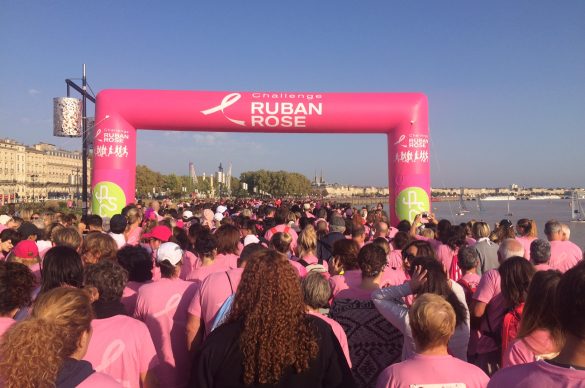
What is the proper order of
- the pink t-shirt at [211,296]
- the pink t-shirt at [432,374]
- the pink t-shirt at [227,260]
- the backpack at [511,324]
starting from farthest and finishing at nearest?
the pink t-shirt at [227,260]
the pink t-shirt at [211,296]
the backpack at [511,324]
the pink t-shirt at [432,374]

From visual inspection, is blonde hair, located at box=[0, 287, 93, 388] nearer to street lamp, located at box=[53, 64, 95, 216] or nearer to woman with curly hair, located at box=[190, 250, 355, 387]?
woman with curly hair, located at box=[190, 250, 355, 387]

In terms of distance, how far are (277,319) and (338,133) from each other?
430 inches

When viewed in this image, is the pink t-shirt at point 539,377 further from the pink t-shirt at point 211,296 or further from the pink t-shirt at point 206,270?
the pink t-shirt at point 206,270

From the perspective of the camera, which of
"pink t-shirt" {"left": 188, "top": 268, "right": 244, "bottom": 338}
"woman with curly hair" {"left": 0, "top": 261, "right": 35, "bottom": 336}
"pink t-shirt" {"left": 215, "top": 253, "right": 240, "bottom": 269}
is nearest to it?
"woman with curly hair" {"left": 0, "top": 261, "right": 35, "bottom": 336}

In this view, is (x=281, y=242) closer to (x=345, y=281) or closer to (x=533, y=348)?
(x=345, y=281)

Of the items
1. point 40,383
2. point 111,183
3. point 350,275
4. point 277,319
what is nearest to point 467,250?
point 350,275

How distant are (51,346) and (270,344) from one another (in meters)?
0.76

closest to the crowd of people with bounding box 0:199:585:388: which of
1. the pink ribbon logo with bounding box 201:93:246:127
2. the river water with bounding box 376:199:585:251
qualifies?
the pink ribbon logo with bounding box 201:93:246:127

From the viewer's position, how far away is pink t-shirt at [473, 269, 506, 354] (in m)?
3.21

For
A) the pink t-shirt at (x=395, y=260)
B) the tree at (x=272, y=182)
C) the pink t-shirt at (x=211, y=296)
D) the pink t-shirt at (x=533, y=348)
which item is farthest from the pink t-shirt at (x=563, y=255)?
the tree at (x=272, y=182)

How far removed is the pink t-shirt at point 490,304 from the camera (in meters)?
3.21

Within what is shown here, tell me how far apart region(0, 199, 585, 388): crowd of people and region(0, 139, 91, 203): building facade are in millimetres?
76700

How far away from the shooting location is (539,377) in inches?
56.7

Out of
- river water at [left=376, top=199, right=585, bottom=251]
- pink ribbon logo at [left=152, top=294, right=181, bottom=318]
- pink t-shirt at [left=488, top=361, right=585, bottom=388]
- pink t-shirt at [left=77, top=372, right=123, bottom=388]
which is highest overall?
pink t-shirt at [left=488, top=361, right=585, bottom=388]
